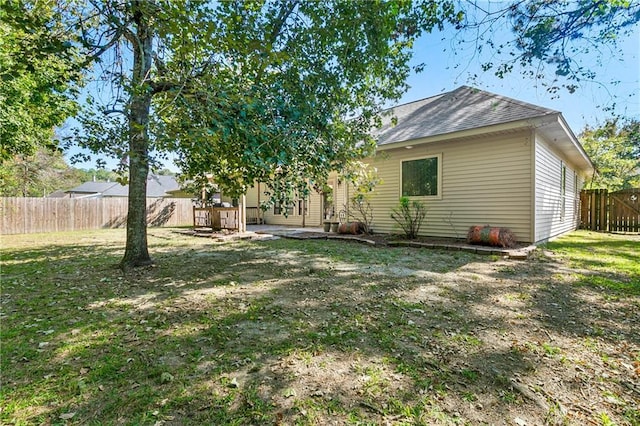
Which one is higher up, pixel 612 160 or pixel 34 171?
pixel 612 160

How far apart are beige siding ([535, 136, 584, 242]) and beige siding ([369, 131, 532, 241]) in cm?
37

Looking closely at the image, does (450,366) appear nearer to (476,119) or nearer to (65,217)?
(476,119)

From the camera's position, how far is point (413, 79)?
20.8 feet

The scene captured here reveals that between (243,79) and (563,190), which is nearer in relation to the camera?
(243,79)

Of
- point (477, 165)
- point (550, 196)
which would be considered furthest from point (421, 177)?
point (550, 196)

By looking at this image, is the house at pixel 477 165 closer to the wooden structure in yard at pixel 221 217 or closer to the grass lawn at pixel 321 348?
the grass lawn at pixel 321 348

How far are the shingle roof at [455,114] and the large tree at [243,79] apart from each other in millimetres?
1777

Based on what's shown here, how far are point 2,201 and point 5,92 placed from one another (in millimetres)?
5381

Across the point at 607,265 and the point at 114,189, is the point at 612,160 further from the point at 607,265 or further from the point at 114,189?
the point at 114,189

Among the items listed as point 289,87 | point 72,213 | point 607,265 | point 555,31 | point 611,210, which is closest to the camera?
point 555,31

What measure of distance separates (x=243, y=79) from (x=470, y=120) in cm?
572

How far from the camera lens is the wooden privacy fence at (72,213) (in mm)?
11328

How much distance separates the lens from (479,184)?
7387mm

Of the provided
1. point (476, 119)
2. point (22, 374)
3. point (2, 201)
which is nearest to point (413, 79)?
point (476, 119)
